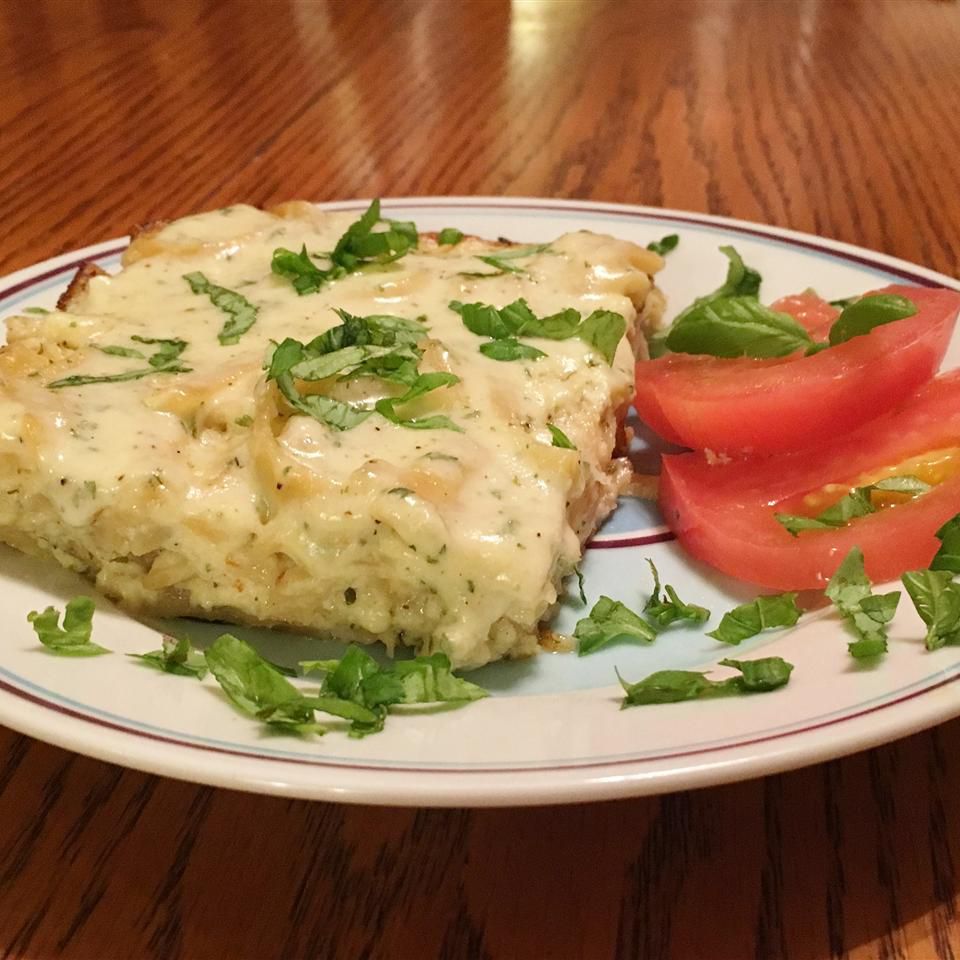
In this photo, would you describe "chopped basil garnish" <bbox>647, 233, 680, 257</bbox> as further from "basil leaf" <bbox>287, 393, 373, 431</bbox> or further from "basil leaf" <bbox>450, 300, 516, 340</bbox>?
"basil leaf" <bbox>287, 393, 373, 431</bbox>

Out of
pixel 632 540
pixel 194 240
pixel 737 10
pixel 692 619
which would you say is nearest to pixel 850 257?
pixel 632 540

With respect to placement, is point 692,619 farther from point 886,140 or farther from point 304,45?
point 304,45

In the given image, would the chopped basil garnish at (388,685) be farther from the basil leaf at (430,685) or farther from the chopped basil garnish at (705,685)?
the chopped basil garnish at (705,685)

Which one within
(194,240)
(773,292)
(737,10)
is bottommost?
(737,10)

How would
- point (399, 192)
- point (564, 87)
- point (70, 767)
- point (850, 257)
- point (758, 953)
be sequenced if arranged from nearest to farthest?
1. point (758, 953)
2. point (70, 767)
3. point (850, 257)
4. point (399, 192)
5. point (564, 87)

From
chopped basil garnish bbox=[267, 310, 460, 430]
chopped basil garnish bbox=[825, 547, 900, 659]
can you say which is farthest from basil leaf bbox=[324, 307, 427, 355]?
chopped basil garnish bbox=[825, 547, 900, 659]
